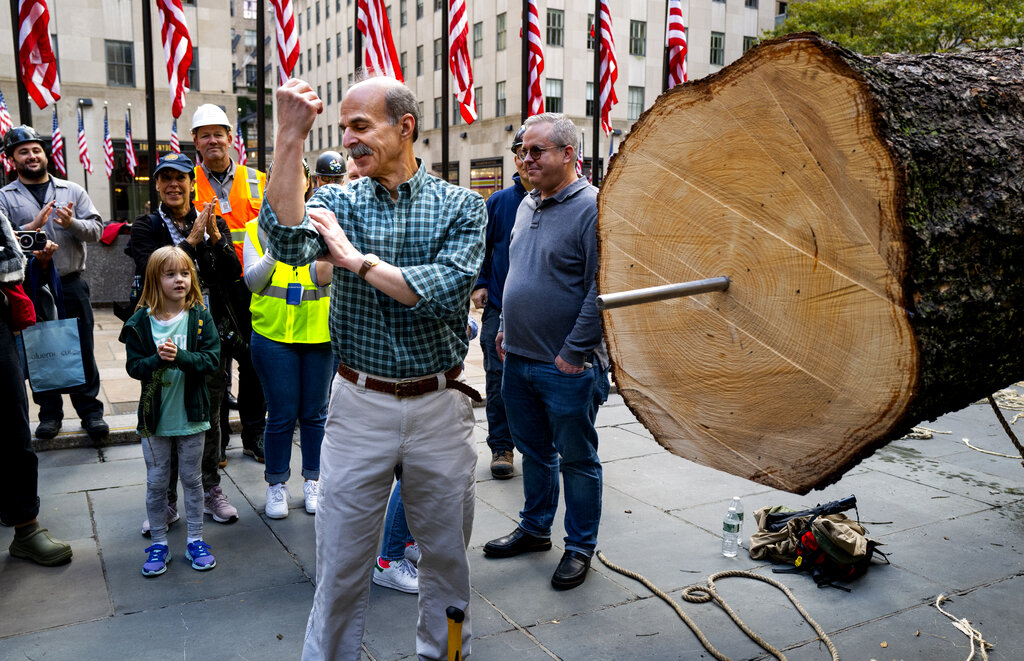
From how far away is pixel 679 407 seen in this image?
2279 millimetres

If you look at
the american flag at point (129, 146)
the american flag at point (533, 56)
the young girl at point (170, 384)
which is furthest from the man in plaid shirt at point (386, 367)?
the american flag at point (129, 146)

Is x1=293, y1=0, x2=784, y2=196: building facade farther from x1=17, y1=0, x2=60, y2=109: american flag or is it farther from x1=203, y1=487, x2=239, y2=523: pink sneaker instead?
x1=203, y1=487, x2=239, y2=523: pink sneaker

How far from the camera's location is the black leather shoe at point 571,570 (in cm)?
353

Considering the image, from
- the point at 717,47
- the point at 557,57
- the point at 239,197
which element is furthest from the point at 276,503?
the point at 717,47

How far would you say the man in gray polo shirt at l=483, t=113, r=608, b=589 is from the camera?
354cm

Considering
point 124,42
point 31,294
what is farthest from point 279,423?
point 124,42

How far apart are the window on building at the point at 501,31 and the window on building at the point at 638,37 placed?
18.4ft

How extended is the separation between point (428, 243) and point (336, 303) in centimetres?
35

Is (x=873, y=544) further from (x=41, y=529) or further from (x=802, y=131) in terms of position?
(x=41, y=529)

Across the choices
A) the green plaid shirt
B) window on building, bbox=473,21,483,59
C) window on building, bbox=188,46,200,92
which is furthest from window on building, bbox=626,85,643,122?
the green plaid shirt

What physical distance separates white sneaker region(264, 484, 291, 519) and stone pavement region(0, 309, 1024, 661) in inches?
2.3

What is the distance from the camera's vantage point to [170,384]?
12.3ft

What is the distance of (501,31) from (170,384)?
33835mm

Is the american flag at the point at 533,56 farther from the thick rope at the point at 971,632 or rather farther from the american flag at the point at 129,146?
Answer: the american flag at the point at 129,146
